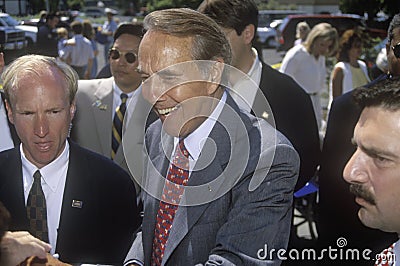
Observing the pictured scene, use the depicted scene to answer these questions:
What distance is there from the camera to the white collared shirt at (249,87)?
3115 millimetres

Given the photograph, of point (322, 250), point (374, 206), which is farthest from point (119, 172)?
point (322, 250)

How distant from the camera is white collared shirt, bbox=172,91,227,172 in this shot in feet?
6.73

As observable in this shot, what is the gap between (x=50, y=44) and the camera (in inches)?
392

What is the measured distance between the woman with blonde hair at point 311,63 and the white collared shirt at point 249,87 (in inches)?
152

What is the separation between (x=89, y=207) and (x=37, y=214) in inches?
8.6

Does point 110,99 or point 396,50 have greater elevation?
point 396,50

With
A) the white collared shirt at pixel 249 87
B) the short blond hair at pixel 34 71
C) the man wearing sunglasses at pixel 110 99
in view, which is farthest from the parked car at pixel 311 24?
the short blond hair at pixel 34 71

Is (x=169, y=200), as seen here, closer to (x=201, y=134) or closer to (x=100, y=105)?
(x=201, y=134)

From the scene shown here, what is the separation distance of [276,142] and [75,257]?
102 cm

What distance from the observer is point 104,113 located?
405 centimetres

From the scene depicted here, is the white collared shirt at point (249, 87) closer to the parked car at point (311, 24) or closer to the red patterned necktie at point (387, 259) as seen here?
the red patterned necktie at point (387, 259)

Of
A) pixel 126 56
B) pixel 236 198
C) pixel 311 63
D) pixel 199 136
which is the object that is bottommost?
pixel 311 63

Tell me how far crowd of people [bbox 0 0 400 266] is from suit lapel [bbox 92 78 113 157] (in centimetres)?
29

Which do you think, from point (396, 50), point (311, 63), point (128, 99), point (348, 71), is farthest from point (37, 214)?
point (311, 63)
